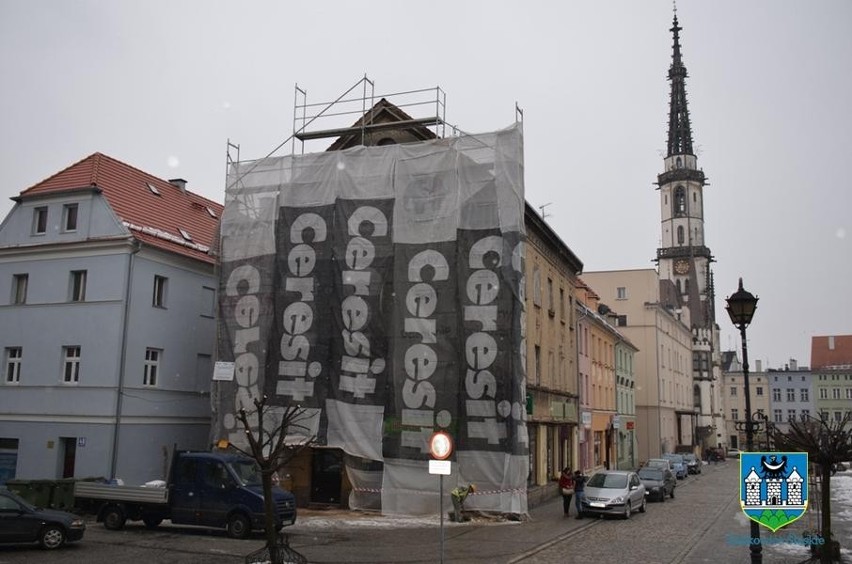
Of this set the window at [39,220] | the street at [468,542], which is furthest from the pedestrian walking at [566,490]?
the window at [39,220]

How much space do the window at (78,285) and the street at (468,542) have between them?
10850mm

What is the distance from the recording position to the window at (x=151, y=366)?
97.7 ft

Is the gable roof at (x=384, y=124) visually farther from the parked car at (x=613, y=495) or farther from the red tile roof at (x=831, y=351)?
the red tile roof at (x=831, y=351)

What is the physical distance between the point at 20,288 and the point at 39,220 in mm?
2748

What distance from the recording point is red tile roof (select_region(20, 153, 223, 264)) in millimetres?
30391

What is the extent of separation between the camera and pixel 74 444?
28.4 m

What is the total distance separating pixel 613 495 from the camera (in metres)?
26.2

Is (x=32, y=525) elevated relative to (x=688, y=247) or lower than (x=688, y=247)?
lower

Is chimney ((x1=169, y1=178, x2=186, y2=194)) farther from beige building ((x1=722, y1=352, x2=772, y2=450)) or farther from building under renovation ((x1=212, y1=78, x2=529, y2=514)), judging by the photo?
beige building ((x1=722, y1=352, x2=772, y2=450))

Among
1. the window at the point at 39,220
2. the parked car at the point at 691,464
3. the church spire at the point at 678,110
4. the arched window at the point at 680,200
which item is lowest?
the parked car at the point at 691,464

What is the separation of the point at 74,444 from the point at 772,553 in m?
22.9

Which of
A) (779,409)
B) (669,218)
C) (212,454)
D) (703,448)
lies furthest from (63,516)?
(779,409)

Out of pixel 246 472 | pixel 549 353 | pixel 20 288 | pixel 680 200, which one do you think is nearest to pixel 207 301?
pixel 20 288

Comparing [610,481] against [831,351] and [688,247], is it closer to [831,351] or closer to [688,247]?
[688,247]
